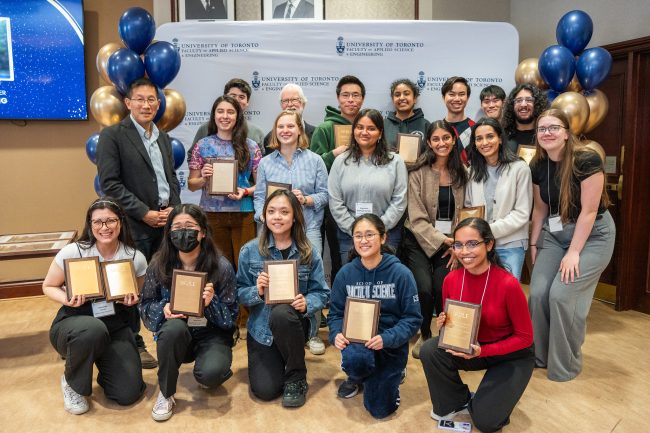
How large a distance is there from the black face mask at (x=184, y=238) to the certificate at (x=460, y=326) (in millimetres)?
1280

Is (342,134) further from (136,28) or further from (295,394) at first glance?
(295,394)

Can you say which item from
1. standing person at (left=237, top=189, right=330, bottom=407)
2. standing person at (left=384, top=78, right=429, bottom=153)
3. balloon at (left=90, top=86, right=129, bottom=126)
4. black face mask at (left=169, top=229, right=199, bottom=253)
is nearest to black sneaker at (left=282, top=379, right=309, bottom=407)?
standing person at (left=237, top=189, right=330, bottom=407)

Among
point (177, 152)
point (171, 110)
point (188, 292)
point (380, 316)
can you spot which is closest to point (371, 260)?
point (380, 316)

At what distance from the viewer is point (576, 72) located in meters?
3.99

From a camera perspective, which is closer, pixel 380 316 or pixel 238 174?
pixel 380 316

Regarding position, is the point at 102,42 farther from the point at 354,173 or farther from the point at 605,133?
the point at 605,133

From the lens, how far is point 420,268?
3348 millimetres

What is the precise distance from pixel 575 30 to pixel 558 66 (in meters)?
0.32

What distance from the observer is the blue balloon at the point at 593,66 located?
3.82 meters

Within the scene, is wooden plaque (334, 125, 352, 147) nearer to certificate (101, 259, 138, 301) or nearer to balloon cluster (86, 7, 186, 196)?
balloon cluster (86, 7, 186, 196)

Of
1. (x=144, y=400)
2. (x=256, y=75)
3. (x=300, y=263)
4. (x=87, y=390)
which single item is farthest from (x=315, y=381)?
(x=256, y=75)

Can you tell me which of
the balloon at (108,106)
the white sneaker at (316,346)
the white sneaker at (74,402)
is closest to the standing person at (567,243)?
the white sneaker at (316,346)

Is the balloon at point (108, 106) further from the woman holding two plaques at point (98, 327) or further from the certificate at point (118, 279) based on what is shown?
the certificate at point (118, 279)

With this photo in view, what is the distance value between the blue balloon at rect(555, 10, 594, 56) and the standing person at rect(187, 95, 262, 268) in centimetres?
245
